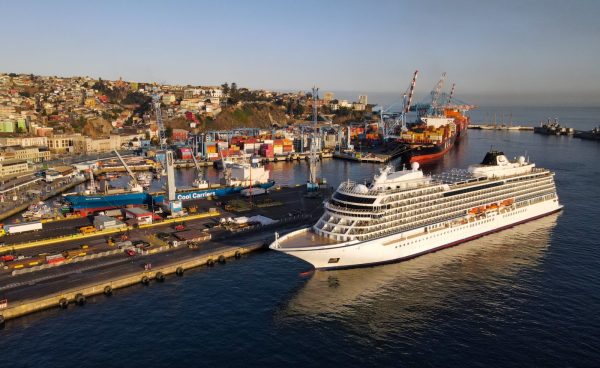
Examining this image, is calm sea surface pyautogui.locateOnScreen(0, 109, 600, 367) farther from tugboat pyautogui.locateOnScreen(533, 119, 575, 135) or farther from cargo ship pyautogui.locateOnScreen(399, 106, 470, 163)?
tugboat pyautogui.locateOnScreen(533, 119, 575, 135)

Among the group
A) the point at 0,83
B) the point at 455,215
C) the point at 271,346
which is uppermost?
the point at 0,83

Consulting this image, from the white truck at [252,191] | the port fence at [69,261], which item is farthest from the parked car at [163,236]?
the white truck at [252,191]

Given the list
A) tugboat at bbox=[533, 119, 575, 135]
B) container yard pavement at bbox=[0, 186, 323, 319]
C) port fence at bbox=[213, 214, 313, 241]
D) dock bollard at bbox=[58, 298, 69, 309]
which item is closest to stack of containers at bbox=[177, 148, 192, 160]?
container yard pavement at bbox=[0, 186, 323, 319]

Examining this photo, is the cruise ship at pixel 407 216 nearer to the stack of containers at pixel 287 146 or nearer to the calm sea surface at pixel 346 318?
the calm sea surface at pixel 346 318

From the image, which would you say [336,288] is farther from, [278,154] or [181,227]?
[278,154]

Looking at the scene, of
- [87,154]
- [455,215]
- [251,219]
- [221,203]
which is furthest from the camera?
[87,154]

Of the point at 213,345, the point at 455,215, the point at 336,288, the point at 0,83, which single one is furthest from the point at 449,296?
the point at 0,83

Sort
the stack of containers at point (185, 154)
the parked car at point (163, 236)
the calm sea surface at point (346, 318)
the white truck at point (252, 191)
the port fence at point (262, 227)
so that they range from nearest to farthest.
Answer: the calm sea surface at point (346, 318) < the parked car at point (163, 236) < the port fence at point (262, 227) < the white truck at point (252, 191) < the stack of containers at point (185, 154)
